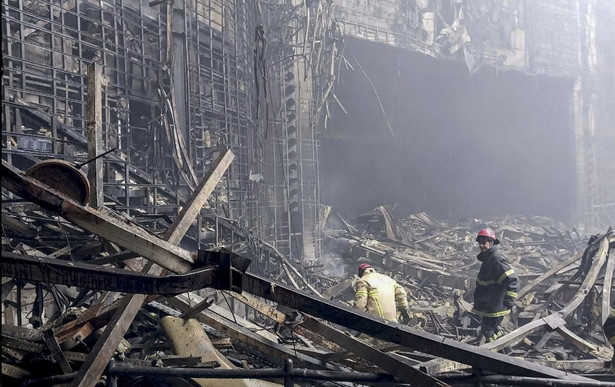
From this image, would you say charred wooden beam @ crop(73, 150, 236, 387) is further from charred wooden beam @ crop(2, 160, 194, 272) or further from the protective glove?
the protective glove

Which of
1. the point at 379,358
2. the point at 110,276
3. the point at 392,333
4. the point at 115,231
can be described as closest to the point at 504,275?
the point at 379,358

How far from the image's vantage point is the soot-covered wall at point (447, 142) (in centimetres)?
2502

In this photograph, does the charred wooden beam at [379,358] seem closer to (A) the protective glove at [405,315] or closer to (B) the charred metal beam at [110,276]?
(B) the charred metal beam at [110,276]

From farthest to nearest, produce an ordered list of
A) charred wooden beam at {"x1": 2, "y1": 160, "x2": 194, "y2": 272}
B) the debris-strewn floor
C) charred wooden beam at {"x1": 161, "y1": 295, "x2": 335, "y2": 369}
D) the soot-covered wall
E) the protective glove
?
the soot-covered wall < the protective glove < charred wooden beam at {"x1": 161, "y1": 295, "x2": 335, "y2": 369} < the debris-strewn floor < charred wooden beam at {"x1": 2, "y1": 160, "x2": 194, "y2": 272}

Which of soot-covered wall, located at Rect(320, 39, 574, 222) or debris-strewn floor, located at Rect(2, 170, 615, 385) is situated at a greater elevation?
soot-covered wall, located at Rect(320, 39, 574, 222)

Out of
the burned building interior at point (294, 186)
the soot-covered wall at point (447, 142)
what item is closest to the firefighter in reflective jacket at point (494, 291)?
the burned building interior at point (294, 186)

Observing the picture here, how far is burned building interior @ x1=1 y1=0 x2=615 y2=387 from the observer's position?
9.62ft

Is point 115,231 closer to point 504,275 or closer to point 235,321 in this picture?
point 235,321

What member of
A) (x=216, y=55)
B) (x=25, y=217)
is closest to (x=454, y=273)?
(x=216, y=55)

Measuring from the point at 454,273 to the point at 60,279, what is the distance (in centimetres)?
1242

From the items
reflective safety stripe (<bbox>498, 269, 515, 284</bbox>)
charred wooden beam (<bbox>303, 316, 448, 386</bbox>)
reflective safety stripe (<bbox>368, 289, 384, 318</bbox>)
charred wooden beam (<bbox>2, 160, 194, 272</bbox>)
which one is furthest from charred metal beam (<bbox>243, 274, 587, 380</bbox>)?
reflective safety stripe (<bbox>498, 269, 515, 284</bbox>)

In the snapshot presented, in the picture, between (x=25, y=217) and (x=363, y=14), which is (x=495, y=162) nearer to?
(x=363, y=14)

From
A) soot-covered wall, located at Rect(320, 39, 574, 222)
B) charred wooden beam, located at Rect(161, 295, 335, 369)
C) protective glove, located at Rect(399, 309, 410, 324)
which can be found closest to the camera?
charred wooden beam, located at Rect(161, 295, 335, 369)

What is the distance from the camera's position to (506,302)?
296 inches
